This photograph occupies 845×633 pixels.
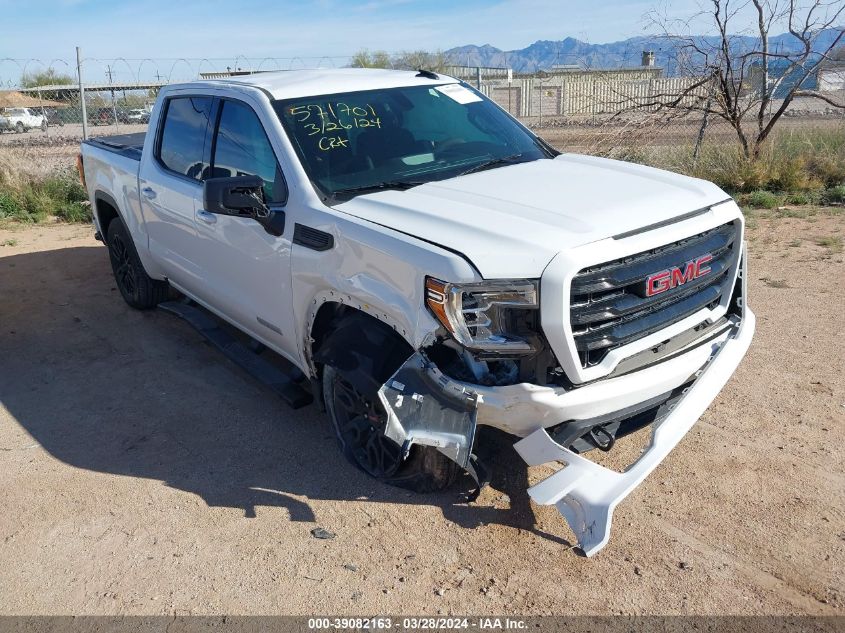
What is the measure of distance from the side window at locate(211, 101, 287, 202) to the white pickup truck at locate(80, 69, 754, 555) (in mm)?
16

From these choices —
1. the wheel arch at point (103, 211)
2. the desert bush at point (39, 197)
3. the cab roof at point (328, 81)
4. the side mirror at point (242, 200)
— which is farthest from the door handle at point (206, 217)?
the desert bush at point (39, 197)

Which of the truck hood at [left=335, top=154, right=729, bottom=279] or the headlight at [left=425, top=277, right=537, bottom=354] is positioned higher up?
the truck hood at [left=335, top=154, right=729, bottom=279]

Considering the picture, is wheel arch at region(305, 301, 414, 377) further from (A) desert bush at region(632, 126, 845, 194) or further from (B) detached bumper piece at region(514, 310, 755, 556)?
(A) desert bush at region(632, 126, 845, 194)

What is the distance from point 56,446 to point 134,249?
7.35 feet

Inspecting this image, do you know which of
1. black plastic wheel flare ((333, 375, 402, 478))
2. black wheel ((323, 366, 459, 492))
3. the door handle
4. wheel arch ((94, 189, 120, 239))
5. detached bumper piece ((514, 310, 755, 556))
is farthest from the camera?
wheel arch ((94, 189, 120, 239))

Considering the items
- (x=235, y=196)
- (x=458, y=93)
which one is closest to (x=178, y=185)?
(x=235, y=196)

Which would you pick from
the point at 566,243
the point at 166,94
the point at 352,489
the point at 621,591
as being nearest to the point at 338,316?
the point at 352,489

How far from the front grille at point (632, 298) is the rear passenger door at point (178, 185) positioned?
2782 mm

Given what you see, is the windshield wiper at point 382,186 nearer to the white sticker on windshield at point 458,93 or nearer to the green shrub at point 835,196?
the white sticker on windshield at point 458,93

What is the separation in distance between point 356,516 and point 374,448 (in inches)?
13.9

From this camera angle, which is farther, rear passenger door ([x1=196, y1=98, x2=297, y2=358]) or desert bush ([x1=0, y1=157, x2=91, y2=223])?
desert bush ([x1=0, y1=157, x2=91, y2=223])

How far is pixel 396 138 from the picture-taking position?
422 cm

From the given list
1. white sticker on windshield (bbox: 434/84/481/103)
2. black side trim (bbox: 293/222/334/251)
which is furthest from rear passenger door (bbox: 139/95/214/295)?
white sticker on windshield (bbox: 434/84/481/103)

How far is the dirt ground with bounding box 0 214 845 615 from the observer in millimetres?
3041
